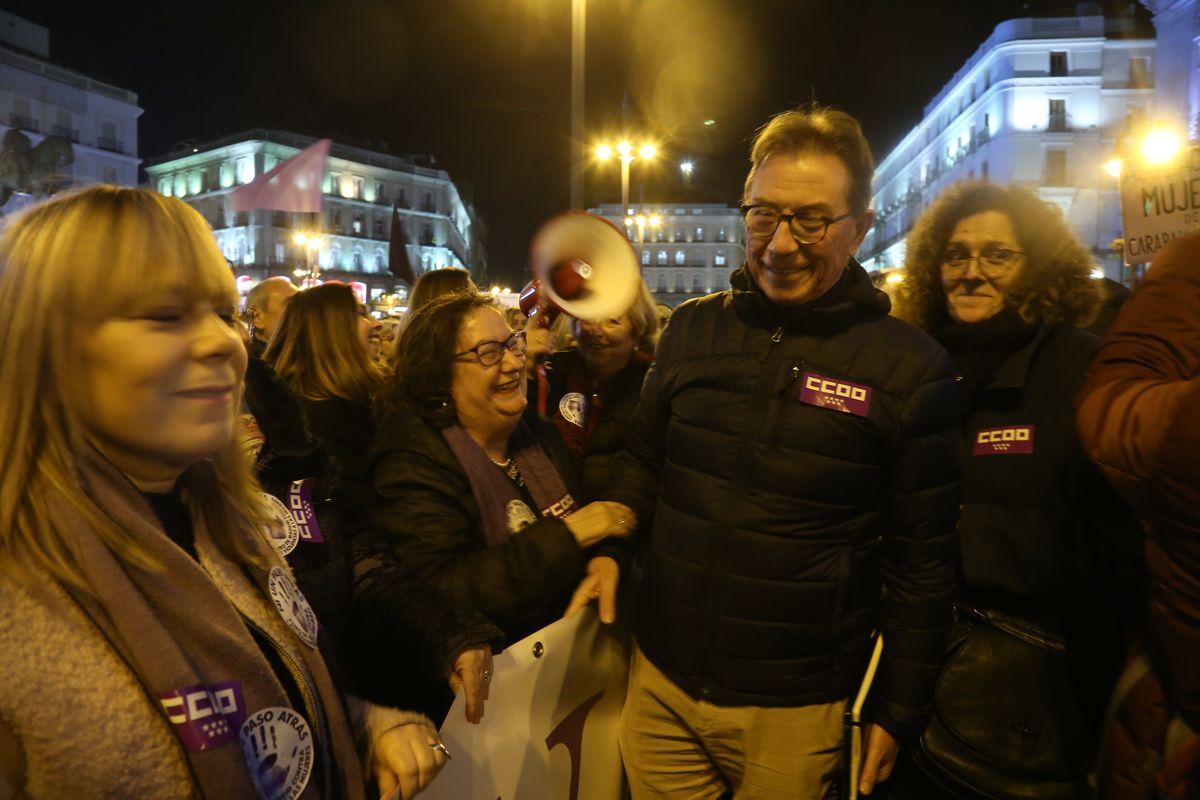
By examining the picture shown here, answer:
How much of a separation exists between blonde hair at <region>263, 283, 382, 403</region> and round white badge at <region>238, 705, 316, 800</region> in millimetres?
2571

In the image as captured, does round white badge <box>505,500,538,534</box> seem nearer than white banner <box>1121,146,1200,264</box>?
Yes

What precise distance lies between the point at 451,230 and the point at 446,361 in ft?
253

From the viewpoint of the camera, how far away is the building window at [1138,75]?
140 feet

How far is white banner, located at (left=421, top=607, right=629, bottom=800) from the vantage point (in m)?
1.87

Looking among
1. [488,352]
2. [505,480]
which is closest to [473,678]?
[505,480]

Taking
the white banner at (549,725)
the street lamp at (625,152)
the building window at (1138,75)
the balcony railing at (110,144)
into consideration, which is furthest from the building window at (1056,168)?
the balcony railing at (110,144)

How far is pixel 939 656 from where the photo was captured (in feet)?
6.59

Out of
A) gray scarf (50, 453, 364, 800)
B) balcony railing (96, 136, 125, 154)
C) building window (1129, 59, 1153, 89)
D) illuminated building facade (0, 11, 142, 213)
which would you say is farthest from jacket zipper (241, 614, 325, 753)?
balcony railing (96, 136, 125, 154)

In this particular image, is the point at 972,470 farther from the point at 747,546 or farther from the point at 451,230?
the point at 451,230

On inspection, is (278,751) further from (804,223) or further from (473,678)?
(804,223)

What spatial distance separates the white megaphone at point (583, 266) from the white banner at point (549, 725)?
139 cm

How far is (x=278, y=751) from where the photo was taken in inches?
49.4

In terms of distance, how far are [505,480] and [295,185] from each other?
645 cm

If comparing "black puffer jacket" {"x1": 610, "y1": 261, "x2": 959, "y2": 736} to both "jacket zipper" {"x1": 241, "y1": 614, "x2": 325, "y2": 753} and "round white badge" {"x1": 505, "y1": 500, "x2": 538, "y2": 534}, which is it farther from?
"jacket zipper" {"x1": 241, "y1": 614, "x2": 325, "y2": 753}
